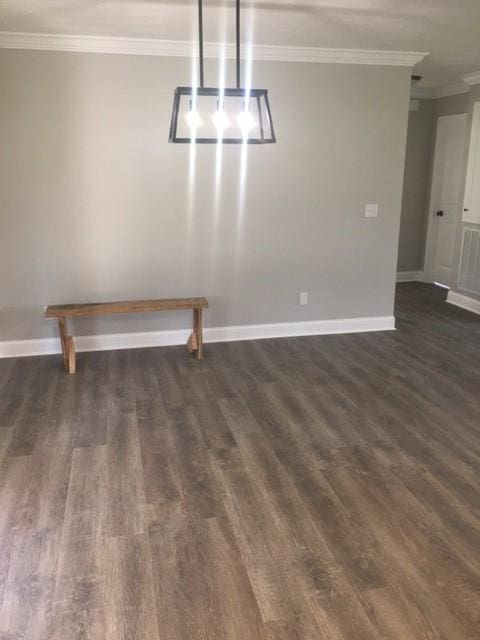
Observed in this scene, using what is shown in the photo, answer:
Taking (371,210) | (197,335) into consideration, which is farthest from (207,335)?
(371,210)

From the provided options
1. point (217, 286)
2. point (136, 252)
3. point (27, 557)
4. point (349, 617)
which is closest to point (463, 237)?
point (217, 286)

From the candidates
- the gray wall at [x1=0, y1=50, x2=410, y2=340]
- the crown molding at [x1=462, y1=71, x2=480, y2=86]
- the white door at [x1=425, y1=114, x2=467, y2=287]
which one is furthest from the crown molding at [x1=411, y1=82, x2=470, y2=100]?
the gray wall at [x1=0, y1=50, x2=410, y2=340]

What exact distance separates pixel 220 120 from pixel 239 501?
1.82m

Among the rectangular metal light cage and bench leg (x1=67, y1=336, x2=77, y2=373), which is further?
bench leg (x1=67, y1=336, x2=77, y2=373)

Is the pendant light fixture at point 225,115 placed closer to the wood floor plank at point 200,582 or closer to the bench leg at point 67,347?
the wood floor plank at point 200,582

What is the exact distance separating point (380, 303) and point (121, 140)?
2839 millimetres

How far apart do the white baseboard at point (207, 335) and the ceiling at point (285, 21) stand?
7.80ft

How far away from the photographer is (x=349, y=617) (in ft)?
6.41

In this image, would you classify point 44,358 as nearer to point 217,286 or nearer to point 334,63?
point 217,286

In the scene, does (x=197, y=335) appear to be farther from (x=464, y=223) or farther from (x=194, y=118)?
(x=464, y=223)

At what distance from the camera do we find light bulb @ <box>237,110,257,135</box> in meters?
2.56

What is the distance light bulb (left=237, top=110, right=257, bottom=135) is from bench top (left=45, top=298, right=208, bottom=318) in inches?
81.4

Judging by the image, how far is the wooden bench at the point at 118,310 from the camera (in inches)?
166

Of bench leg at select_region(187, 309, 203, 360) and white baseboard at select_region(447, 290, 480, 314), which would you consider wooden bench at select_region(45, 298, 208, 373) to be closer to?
bench leg at select_region(187, 309, 203, 360)
